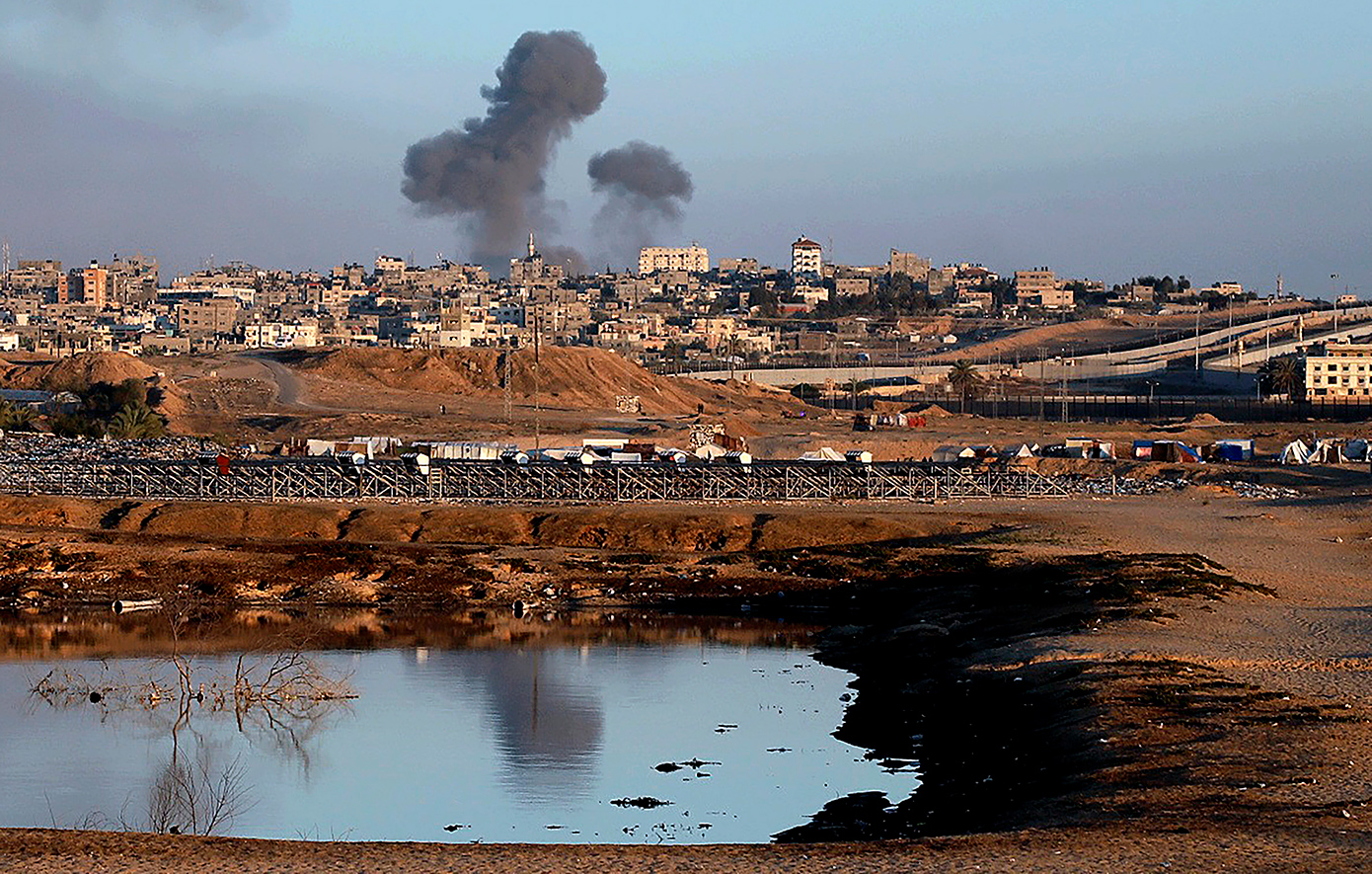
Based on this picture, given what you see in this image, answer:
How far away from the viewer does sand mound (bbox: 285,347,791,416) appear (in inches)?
4860

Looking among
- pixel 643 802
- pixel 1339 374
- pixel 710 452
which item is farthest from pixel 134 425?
pixel 1339 374

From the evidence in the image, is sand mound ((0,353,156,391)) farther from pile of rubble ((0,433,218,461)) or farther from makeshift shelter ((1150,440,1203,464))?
makeshift shelter ((1150,440,1203,464))

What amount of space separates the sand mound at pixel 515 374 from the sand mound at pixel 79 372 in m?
11.6

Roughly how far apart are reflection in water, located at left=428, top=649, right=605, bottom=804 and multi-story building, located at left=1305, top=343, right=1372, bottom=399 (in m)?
117

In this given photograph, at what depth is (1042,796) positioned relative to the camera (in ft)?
71.9

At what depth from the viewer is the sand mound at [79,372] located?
117m

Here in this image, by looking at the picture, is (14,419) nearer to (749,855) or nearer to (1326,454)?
(1326,454)

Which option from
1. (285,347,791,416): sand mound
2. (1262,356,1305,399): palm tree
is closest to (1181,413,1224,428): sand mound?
(1262,356,1305,399): palm tree

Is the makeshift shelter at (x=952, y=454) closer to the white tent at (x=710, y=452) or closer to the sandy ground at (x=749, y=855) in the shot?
the white tent at (x=710, y=452)

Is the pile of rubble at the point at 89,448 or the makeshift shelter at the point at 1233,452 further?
the makeshift shelter at the point at 1233,452

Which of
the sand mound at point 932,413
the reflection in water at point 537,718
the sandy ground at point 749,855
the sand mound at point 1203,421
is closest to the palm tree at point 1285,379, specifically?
the sand mound at point 1203,421

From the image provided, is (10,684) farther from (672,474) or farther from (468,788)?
(672,474)

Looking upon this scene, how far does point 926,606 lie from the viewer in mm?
41812

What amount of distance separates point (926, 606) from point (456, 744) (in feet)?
51.3
